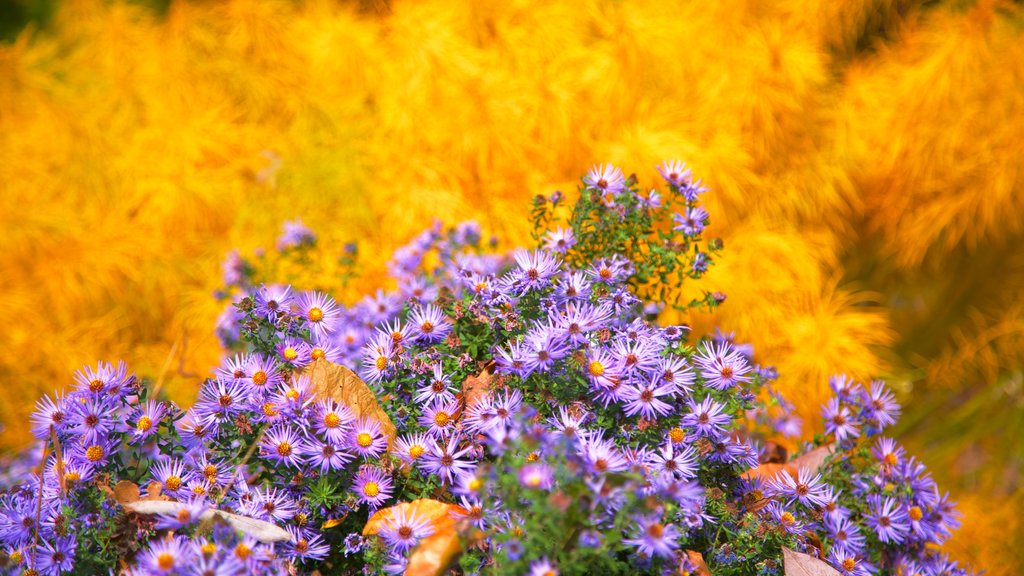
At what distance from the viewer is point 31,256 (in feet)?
6.44

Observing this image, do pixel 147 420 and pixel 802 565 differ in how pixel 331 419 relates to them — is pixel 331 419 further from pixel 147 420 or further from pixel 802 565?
pixel 802 565

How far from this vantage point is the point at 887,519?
96 cm

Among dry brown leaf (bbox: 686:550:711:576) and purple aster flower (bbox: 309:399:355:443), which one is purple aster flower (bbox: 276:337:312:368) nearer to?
purple aster flower (bbox: 309:399:355:443)

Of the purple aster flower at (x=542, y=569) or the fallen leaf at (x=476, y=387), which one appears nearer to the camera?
the purple aster flower at (x=542, y=569)

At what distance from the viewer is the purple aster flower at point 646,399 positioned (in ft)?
2.77

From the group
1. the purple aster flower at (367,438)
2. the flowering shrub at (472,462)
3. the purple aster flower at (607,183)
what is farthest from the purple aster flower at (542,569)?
the purple aster flower at (607,183)

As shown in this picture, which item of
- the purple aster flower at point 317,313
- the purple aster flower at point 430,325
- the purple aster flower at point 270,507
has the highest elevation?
the purple aster flower at point 317,313

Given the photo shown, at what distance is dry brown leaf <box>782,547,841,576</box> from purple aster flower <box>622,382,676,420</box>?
20cm

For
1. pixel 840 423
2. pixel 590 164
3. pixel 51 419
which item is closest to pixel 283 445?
pixel 51 419

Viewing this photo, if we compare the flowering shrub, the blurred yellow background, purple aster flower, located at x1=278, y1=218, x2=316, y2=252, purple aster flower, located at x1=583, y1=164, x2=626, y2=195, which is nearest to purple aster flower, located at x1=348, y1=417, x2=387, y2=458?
the flowering shrub

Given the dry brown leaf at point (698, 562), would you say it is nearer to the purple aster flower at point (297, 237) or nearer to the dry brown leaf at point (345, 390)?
the dry brown leaf at point (345, 390)

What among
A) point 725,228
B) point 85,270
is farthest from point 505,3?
point 85,270

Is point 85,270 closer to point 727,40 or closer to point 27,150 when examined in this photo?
point 27,150

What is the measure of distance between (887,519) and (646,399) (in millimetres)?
385
